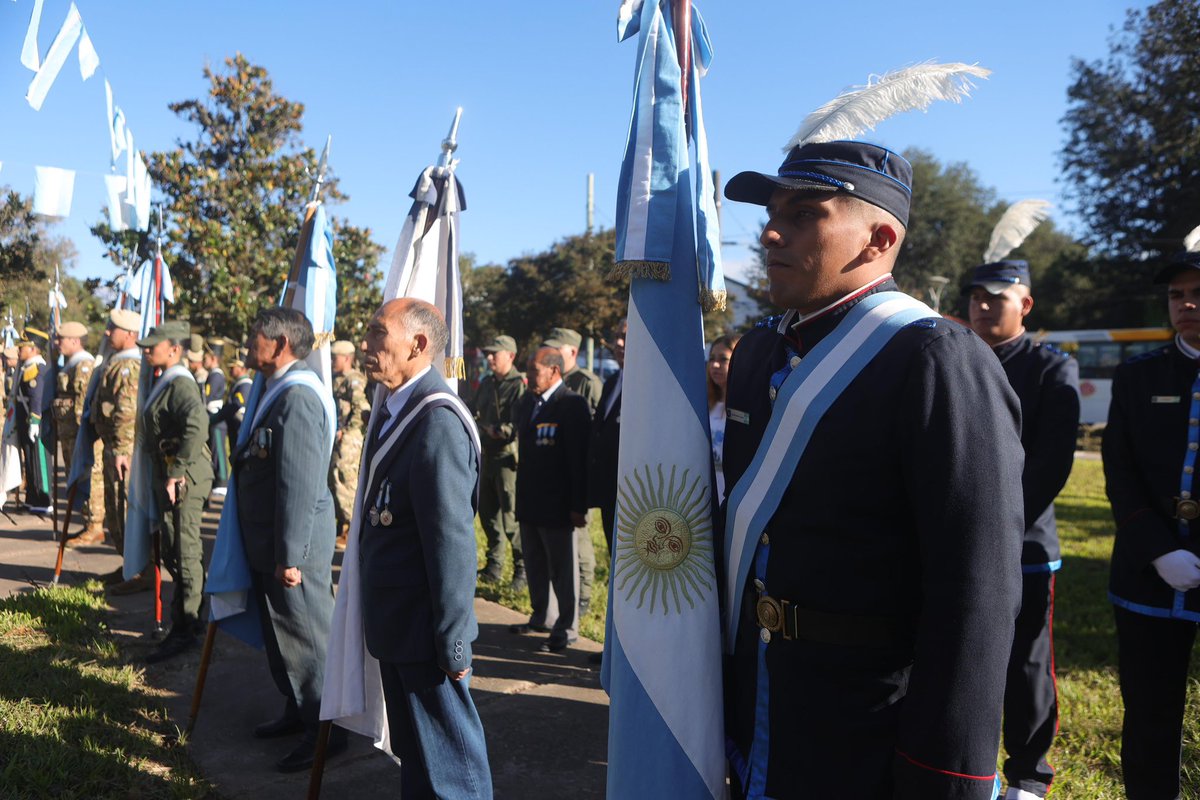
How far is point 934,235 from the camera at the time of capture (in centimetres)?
4078

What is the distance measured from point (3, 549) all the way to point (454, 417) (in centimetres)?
774

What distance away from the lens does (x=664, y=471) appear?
7.50 ft

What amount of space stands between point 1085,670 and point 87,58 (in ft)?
25.7

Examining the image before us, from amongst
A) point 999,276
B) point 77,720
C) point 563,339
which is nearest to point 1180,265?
point 999,276

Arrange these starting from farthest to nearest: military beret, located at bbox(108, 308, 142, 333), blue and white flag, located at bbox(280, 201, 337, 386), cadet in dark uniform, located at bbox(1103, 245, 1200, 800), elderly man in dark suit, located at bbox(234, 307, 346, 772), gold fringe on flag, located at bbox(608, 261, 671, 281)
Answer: military beret, located at bbox(108, 308, 142, 333) → blue and white flag, located at bbox(280, 201, 337, 386) → elderly man in dark suit, located at bbox(234, 307, 346, 772) → cadet in dark uniform, located at bbox(1103, 245, 1200, 800) → gold fringe on flag, located at bbox(608, 261, 671, 281)

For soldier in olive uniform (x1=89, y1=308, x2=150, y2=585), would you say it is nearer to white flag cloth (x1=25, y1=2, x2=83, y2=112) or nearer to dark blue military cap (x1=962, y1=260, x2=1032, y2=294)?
white flag cloth (x1=25, y1=2, x2=83, y2=112)

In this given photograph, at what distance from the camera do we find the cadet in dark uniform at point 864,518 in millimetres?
1593

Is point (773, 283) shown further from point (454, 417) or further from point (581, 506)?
point (581, 506)

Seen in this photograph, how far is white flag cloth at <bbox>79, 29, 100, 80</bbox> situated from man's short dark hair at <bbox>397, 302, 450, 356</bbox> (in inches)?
166

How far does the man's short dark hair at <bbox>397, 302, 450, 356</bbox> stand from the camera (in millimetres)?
3344

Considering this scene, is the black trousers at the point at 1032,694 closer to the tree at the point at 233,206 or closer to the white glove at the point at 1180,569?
the white glove at the point at 1180,569

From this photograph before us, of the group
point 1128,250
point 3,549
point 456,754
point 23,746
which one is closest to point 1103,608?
point 456,754

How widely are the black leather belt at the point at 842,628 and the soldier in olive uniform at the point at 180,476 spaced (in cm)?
497

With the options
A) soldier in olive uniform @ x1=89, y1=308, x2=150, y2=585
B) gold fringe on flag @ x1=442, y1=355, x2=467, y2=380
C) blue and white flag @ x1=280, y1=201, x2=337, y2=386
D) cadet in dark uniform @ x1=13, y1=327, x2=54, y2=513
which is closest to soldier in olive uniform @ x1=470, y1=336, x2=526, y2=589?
blue and white flag @ x1=280, y1=201, x2=337, y2=386
